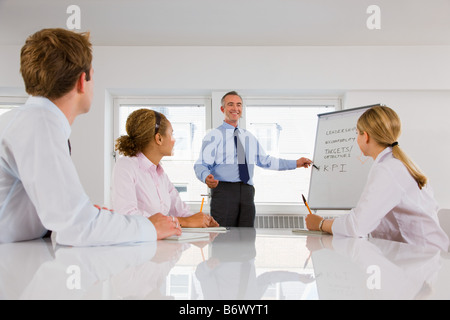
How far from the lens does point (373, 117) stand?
77.2 inches

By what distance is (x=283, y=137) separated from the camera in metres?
4.89

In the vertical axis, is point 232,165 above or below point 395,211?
above

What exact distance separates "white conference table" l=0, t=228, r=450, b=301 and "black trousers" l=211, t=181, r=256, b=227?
105 inches

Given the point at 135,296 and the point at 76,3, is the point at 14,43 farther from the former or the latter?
the point at 135,296

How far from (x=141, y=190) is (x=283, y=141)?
3.22 meters

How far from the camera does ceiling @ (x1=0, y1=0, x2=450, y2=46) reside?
3.70 metres

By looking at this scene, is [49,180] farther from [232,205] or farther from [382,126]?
[232,205]

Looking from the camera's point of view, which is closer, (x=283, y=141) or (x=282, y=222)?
(x=282, y=222)

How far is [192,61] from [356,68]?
188 centimetres

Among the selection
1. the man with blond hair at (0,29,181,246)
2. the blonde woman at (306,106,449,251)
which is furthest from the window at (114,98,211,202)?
the man with blond hair at (0,29,181,246)

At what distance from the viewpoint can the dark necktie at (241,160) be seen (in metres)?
3.79
